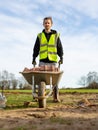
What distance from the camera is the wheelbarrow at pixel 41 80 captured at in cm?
917

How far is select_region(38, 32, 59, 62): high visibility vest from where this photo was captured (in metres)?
10.4

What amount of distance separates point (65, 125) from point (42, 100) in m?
3.12

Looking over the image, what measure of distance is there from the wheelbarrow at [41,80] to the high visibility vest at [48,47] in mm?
785

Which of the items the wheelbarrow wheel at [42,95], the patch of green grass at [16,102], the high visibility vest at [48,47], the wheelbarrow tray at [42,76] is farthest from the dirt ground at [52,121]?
the high visibility vest at [48,47]

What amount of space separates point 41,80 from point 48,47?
1.09 metres

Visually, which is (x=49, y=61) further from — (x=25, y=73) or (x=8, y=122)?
(x=8, y=122)

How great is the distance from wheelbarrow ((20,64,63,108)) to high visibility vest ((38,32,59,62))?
79 cm

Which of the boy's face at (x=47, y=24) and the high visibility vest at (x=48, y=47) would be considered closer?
the boy's face at (x=47, y=24)

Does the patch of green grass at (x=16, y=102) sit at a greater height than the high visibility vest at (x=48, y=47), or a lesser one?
lesser

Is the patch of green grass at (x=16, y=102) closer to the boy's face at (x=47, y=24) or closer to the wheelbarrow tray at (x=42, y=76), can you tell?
the wheelbarrow tray at (x=42, y=76)

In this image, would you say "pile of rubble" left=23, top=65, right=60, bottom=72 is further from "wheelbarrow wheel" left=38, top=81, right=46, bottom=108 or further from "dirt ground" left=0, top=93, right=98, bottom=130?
"dirt ground" left=0, top=93, right=98, bottom=130

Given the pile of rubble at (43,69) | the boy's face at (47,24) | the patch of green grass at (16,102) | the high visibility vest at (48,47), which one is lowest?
the patch of green grass at (16,102)

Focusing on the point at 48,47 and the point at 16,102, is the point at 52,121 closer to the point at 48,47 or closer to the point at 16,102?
the point at 48,47

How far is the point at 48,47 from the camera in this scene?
34.1 feet
